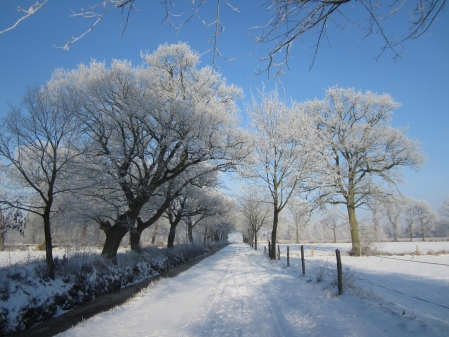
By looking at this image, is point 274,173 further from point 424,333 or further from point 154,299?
point 424,333

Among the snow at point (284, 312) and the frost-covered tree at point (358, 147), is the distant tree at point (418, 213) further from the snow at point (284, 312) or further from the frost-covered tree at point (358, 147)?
the snow at point (284, 312)

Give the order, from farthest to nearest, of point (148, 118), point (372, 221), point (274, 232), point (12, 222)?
point (372, 221), point (274, 232), point (148, 118), point (12, 222)

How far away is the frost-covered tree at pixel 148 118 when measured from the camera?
1214cm

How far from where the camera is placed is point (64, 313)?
23.8 ft

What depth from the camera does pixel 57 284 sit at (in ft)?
26.0

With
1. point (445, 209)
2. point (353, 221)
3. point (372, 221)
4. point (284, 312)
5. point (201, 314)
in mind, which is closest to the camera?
point (284, 312)

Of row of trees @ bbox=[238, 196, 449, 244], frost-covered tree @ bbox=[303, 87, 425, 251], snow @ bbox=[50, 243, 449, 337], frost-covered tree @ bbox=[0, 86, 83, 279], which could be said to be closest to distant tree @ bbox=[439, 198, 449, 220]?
row of trees @ bbox=[238, 196, 449, 244]

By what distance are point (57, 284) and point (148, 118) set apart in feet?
24.9

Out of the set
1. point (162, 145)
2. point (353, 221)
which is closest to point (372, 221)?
point (353, 221)

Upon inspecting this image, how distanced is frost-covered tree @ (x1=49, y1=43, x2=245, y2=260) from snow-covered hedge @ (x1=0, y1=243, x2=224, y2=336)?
58.9 inches

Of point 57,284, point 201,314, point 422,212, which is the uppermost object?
point 422,212

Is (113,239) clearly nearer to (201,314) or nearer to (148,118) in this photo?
(148,118)

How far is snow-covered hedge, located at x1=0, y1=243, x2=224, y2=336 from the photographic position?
5969 mm

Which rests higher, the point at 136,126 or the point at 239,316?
the point at 136,126
